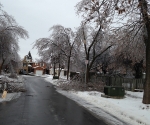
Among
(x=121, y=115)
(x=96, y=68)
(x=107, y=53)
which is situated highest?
(x=107, y=53)

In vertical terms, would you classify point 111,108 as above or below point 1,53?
below

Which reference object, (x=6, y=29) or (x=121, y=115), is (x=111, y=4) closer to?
(x=121, y=115)

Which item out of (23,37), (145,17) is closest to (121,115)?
(145,17)

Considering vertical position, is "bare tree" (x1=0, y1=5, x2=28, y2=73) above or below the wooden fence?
above

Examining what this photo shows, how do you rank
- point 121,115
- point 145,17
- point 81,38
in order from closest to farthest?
point 121,115 → point 145,17 → point 81,38

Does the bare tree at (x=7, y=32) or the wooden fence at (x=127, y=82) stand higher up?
the bare tree at (x=7, y=32)

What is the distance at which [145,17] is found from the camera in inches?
420

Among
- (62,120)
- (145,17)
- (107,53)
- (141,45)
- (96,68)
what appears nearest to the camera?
(62,120)

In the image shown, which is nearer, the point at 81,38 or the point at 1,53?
the point at 1,53

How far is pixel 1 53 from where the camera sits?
71.3 feet

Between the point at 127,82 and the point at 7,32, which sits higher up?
the point at 7,32

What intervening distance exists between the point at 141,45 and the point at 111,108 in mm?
5909

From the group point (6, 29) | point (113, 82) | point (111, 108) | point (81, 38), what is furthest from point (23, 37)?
point (111, 108)

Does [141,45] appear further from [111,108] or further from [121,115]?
[121,115]
